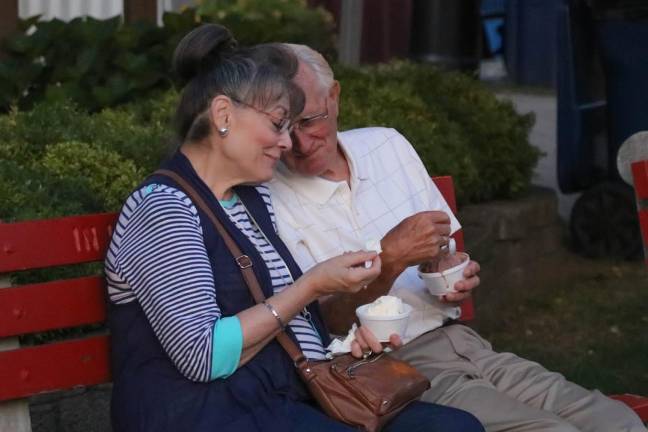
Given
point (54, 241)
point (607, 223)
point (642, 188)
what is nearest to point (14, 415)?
point (54, 241)

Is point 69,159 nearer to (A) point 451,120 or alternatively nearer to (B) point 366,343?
(B) point 366,343

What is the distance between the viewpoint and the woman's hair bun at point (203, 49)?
3246 millimetres

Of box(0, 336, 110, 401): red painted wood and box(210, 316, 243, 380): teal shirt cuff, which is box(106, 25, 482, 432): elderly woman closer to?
box(210, 316, 243, 380): teal shirt cuff

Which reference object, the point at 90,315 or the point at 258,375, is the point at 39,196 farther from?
the point at 258,375

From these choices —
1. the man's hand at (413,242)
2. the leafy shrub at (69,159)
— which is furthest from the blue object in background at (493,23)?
the man's hand at (413,242)

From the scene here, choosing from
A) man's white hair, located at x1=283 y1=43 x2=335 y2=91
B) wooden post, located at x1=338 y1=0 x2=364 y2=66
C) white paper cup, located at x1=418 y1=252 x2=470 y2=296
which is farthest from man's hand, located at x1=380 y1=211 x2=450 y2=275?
wooden post, located at x1=338 y1=0 x2=364 y2=66

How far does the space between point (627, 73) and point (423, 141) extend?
52.6 inches

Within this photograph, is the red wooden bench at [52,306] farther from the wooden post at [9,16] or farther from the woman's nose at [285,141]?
the wooden post at [9,16]

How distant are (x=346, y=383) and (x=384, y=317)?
178 mm

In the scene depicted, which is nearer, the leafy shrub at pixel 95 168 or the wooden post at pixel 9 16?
the leafy shrub at pixel 95 168

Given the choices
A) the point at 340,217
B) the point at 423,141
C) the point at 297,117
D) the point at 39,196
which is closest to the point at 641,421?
the point at 340,217

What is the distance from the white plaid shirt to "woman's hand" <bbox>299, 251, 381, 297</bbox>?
0.44 metres

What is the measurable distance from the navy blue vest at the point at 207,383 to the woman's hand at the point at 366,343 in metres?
0.16

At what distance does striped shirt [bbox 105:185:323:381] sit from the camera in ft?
9.77
